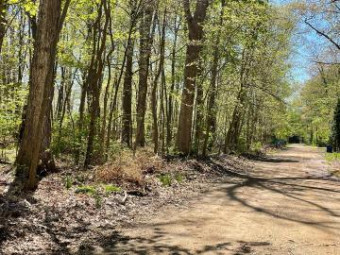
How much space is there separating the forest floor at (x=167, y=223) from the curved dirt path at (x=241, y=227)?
15 mm

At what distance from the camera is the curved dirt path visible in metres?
6.03

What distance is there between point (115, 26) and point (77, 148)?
7.80 m

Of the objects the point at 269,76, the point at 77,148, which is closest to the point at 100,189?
the point at 77,148

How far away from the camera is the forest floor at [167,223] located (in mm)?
5898

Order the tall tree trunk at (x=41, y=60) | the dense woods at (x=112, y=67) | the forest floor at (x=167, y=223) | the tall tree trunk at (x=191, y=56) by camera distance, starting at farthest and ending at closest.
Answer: the tall tree trunk at (x=191, y=56) < the dense woods at (x=112, y=67) < the tall tree trunk at (x=41, y=60) < the forest floor at (x=167, y=223)

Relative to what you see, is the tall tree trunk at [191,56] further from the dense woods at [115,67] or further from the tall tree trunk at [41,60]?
the tall tree trunk at [41,60]

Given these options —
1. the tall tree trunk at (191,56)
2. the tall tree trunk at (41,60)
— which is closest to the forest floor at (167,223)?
the tall tree trunk at (41,60)

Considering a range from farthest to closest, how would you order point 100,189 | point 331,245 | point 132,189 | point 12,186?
point 132,189, point 100,189, point 12,186, point 331,245

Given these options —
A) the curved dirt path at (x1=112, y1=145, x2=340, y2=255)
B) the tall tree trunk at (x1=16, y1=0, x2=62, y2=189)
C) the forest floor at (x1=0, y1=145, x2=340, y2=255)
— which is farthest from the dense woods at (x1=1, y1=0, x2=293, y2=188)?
the curved dirt path at (x1=112, y1=145, x2=340, y2=255)

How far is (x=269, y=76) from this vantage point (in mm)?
25797

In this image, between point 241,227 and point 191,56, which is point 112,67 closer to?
point 191,56

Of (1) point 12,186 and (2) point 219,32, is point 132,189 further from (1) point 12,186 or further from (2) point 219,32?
(2) point 219,32

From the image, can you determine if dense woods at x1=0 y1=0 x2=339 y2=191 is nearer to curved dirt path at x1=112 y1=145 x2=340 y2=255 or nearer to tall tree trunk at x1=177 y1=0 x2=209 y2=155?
tall tree trunk at x1=177 y1=0 x2=209 y2=155

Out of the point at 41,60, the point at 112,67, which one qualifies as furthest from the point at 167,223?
the point at 112,67
